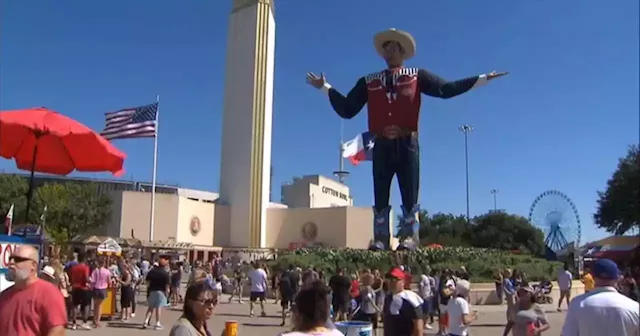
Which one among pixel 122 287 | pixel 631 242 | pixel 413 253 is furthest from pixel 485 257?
pixel 631 242

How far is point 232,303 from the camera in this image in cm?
2191

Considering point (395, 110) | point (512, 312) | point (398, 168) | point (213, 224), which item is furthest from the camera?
point (213, 224)

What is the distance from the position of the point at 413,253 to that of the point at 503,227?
1937 inches

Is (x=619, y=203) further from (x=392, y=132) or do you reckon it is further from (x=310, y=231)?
(x=392, y=132)

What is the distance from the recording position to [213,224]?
1984 inches

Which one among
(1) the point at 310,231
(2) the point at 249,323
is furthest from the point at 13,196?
(2) the point at 249,323

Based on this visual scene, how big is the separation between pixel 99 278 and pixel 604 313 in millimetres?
11575

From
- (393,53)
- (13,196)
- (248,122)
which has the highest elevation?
(248,122)

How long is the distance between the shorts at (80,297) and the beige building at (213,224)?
3292cm

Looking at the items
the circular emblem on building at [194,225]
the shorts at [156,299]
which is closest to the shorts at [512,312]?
the shorts at [156,299]

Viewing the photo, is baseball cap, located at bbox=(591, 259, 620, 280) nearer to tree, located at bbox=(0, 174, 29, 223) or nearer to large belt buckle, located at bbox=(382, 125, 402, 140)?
large belt buckle, located at bbox=(382, 125, 402, 140)

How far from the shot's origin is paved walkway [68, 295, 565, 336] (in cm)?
1355

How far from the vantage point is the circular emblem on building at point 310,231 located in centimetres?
5100

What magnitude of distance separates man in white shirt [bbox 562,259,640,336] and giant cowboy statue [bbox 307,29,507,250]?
19726mm
